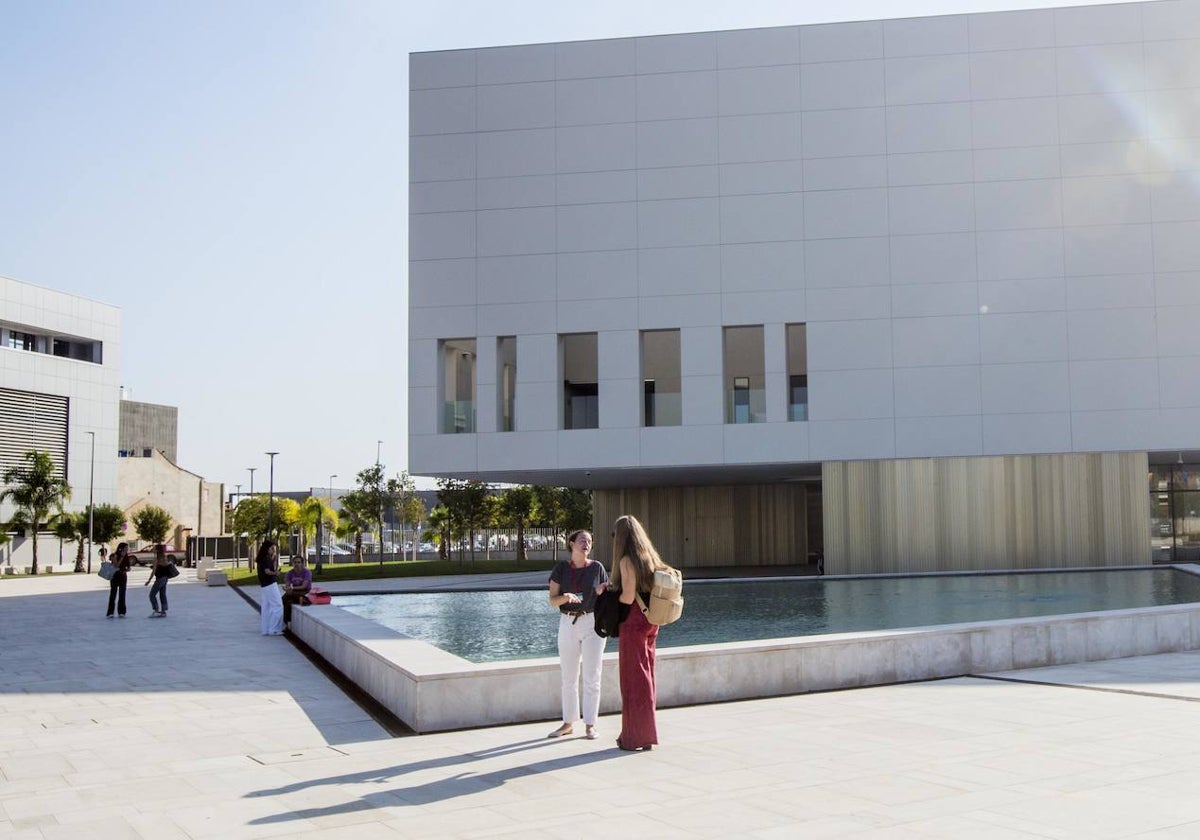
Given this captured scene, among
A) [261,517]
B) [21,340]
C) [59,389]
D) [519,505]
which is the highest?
[21,340]

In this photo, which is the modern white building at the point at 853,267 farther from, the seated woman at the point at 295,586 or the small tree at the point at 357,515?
the small tree at the point at 357,515

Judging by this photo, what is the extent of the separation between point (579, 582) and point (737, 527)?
3294 cm

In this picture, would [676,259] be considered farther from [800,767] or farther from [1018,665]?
[800,767]

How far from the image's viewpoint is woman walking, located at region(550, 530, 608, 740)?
8.38 meters

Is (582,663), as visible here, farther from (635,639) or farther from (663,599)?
(663,599)

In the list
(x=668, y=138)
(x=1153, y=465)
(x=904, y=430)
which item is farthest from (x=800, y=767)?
(x=1153, y=465)

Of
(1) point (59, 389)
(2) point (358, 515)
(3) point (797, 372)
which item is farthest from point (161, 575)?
(2) point (358, 515)

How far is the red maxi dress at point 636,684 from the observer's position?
7922 mm

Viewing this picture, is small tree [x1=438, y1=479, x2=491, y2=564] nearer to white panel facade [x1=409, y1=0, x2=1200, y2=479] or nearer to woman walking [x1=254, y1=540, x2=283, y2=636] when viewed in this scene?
white panel facade [x1=409, y1=0, x2=1200, y2=479]

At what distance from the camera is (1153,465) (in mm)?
36656

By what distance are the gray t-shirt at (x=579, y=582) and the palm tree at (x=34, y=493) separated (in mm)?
58869

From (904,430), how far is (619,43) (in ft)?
46.4

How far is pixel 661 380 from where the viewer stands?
3225 centimetres

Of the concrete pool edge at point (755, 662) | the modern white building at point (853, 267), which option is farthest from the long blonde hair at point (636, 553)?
the modern white building at point (853, 267)
